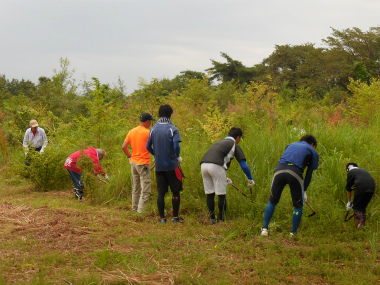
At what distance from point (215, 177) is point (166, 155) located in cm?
93

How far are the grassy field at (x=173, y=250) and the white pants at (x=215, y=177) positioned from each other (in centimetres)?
63

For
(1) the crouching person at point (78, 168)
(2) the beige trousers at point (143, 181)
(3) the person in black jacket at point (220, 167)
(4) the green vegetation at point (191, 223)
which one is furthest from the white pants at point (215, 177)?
(1) the crouching person at point (78, 168)

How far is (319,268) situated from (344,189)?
2721 mm

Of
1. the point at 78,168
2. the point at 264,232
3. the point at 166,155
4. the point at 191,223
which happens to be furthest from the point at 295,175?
the point at 78,168

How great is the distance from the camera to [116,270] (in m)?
5.05

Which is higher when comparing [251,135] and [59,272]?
[251,135]

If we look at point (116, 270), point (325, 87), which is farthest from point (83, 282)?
point (325, 87)

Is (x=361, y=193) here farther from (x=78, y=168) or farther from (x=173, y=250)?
(x=78, y=168)

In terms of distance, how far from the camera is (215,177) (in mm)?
7215

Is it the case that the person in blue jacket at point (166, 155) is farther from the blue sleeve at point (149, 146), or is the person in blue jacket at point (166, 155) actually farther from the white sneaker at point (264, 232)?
the white sneaker at point (264, 232)

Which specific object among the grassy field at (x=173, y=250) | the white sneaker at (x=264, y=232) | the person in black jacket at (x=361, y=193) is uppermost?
the person in black jacket at (x=361, y=193)

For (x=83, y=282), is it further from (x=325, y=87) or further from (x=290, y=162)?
(x=325, y=87)

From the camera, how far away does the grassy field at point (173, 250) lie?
→ 504cm

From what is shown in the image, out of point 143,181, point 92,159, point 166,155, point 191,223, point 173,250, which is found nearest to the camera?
point 173,250
